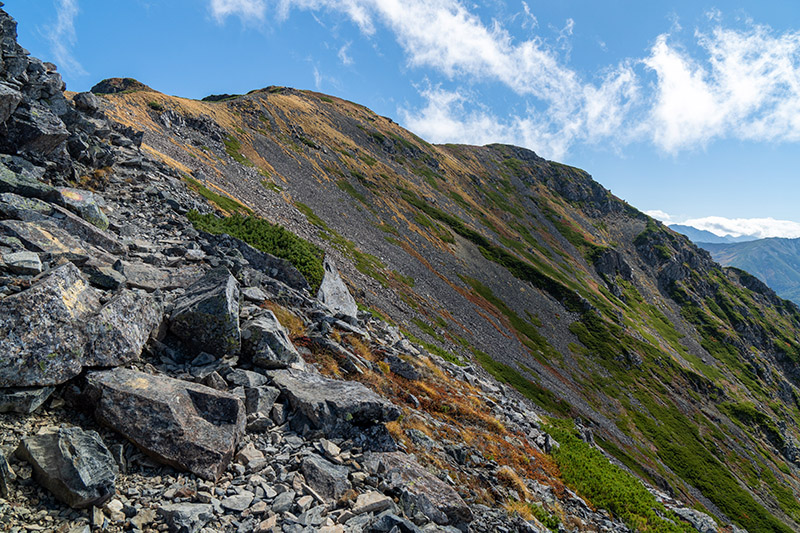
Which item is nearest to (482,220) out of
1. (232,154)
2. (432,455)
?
(232,154)

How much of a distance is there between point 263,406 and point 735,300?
244648mm

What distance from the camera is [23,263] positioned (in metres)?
9.21

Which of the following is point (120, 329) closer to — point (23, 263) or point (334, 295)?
point (23, 263)

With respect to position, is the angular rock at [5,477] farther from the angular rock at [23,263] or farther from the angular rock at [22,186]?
the angular rock at [22,186]

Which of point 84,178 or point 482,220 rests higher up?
point 482,220

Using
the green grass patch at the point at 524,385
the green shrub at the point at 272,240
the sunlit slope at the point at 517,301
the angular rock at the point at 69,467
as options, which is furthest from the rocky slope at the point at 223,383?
the sunlit slope at the point at 517,301

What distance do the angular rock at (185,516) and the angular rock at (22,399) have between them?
3299 mm

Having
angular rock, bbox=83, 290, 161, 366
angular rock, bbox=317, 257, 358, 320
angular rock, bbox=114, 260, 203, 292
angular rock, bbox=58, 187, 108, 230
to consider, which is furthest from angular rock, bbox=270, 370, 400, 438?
angular rock, bbox=317, 257, 358, 320

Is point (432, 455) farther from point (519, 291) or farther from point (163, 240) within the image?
point (519, 291)

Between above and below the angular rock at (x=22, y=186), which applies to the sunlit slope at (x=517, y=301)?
above

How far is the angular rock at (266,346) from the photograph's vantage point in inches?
462

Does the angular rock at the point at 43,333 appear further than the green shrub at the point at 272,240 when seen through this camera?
No

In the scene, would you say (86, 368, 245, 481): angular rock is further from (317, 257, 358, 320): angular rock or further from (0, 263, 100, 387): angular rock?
(317, 257, 358, 320): angular rock

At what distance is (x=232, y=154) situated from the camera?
6525cm
